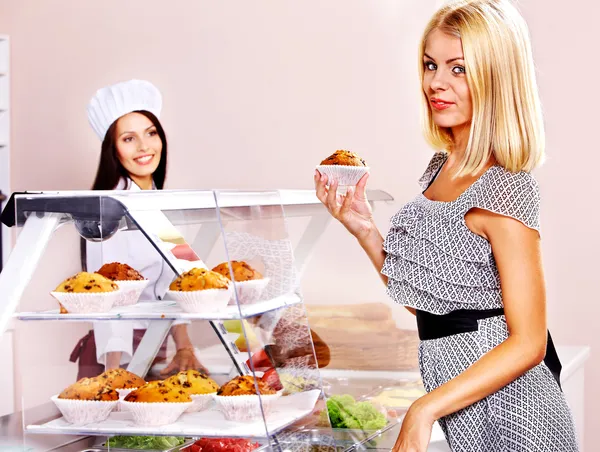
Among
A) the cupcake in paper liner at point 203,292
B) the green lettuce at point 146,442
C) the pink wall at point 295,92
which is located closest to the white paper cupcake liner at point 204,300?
the cupcake in paper liner at point 203,292

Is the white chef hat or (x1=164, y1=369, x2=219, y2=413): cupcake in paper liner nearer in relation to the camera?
(x1=164, y1=369, x2=219, y2=413): cupcake in paper liner

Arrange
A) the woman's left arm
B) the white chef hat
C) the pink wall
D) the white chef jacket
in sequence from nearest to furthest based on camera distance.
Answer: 1. the woman's left arm
2. the white chef jacket
3. the white chef hat
4. the pink wall

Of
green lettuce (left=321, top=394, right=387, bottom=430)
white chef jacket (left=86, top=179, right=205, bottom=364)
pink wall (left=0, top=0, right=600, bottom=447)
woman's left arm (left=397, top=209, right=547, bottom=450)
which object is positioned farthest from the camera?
pink wall (left=0, top=0, right=600, bottom=447)

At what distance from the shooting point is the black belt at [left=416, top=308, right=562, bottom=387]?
1.46m

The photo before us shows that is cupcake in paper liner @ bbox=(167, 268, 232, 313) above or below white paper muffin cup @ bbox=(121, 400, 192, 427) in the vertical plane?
above

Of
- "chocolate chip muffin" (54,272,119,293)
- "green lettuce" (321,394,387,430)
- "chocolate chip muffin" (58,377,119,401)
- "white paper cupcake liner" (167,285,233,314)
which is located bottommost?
"green lettuce" (321,394,387,430)

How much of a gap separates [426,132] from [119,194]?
634 mm

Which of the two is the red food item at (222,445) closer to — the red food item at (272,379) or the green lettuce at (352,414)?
the red food item at (272,379)

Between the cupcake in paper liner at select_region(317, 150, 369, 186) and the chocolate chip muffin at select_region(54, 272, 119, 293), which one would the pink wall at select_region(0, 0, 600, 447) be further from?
the chocolate chip muffin at select_region(54, 272, 119, 293)

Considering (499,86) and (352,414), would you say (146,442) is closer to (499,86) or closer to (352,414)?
(352,414)

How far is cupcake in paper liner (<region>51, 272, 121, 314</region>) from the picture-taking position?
1.41 meters

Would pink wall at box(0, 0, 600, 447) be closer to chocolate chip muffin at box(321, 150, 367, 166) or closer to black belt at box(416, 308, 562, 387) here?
chocolate chip muffin at box(321, 150, 367, 166)

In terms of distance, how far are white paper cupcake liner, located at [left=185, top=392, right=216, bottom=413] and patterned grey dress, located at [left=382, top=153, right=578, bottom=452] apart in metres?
0.40

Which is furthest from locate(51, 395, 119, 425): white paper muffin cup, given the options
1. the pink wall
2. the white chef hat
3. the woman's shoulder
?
the pink wall
